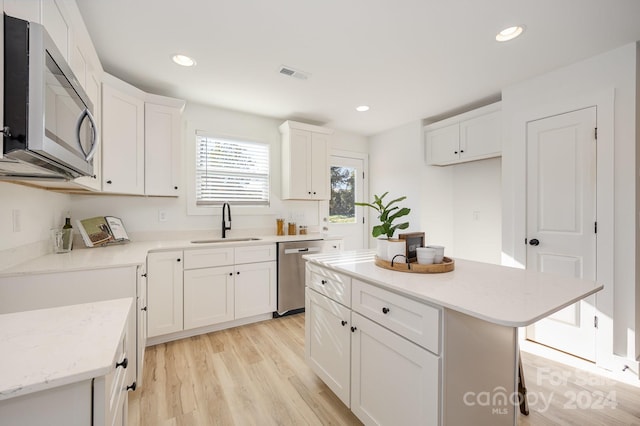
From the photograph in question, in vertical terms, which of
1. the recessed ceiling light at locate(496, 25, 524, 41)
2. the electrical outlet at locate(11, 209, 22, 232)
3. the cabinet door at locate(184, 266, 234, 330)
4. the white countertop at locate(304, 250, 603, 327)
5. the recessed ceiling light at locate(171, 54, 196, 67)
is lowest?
the cabinet door at locate(184, 266, 234, 330)

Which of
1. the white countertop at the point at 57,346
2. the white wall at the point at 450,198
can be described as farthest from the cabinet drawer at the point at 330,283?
the white wall at the point at 450,198

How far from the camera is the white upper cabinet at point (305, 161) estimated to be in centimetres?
357

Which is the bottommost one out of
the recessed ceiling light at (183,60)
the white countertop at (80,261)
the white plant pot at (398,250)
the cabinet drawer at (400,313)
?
the cabinet drawer at (400,313)

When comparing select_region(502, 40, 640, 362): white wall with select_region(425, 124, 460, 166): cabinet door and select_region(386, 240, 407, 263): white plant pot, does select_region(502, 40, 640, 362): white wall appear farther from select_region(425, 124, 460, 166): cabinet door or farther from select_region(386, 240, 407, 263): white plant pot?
select_region(386, 240, 407, 263): white plant pot

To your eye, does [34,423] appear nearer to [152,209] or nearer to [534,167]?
[152,209]

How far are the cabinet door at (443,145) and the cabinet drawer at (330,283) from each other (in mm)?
2457

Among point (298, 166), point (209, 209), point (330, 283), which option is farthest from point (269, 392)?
point (298, 166)

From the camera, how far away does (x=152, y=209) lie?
117 inches

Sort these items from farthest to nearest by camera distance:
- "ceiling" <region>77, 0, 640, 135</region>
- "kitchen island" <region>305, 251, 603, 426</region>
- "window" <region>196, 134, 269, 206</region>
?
"window" <region>196, 134, 269, 206</region> < "ceiling" <region>77, 0, 640, 135</region> < "kitchen island" <region>305, 251, 603, 426</region>

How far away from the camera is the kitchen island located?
1.08 m

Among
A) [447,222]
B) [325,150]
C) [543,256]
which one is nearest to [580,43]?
[543,256]

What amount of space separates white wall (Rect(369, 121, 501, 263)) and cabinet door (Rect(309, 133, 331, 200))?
1.05 meters

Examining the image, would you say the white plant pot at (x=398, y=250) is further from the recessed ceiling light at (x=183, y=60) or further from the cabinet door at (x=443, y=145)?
the cabinet door at (x=443, y=145)

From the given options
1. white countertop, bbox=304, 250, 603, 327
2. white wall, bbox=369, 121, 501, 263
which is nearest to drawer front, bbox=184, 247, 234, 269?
white countertop, bbox=304, 250, 603, 327
